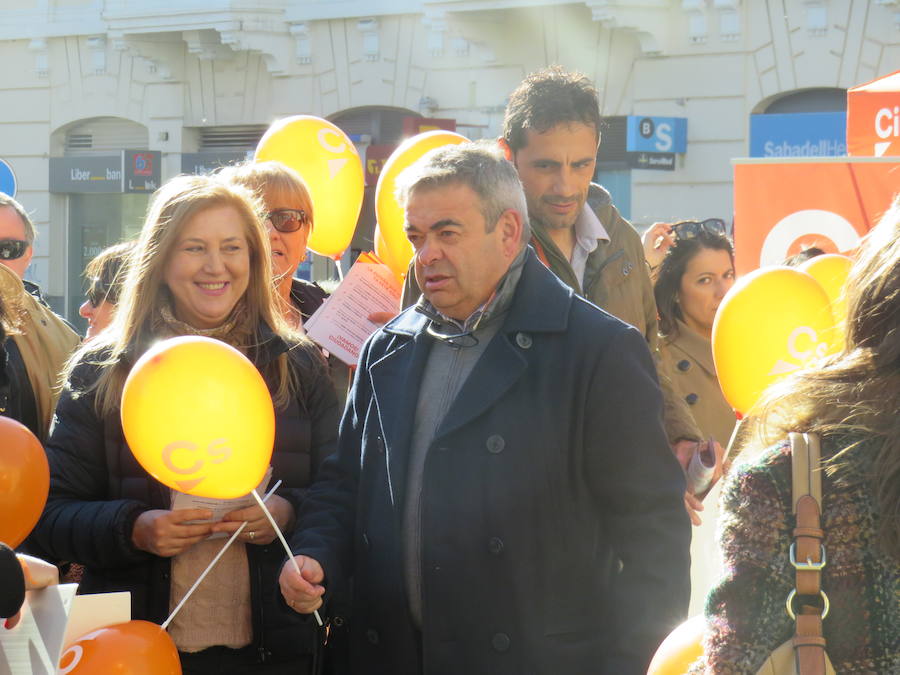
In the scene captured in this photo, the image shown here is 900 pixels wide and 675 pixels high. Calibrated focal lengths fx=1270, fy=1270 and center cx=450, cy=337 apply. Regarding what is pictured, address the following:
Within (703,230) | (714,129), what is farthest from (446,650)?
(714,129)

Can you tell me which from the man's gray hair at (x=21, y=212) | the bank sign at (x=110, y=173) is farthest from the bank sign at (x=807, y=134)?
the man's gray hair at (x=21, y=212)

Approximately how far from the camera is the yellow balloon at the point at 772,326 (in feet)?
11.4

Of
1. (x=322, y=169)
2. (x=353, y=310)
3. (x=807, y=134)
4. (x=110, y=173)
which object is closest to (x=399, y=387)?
(x=353, y=310)

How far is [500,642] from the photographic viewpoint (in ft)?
8.25

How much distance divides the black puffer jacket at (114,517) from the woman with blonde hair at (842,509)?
1.37 m

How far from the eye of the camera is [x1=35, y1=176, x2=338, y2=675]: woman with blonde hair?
2928 mm

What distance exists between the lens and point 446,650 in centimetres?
255

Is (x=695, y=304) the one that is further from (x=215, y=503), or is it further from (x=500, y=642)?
(x=500, y=642)

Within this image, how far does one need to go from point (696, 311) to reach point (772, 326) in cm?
176

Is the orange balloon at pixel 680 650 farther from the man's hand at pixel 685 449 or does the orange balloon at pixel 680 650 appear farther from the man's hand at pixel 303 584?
the man's hand at pixel 685 449

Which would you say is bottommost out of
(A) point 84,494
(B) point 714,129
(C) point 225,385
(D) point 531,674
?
(D) point 531,674

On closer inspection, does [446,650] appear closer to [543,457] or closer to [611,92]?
[543,457]

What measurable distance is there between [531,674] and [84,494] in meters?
1.18

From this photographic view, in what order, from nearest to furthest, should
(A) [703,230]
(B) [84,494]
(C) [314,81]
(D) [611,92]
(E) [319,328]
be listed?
1. (B) [84,494]
2. (E) [319,328]
3. (A) [703,230]
4. (D) [611,92]
5. (C) [314,81]
